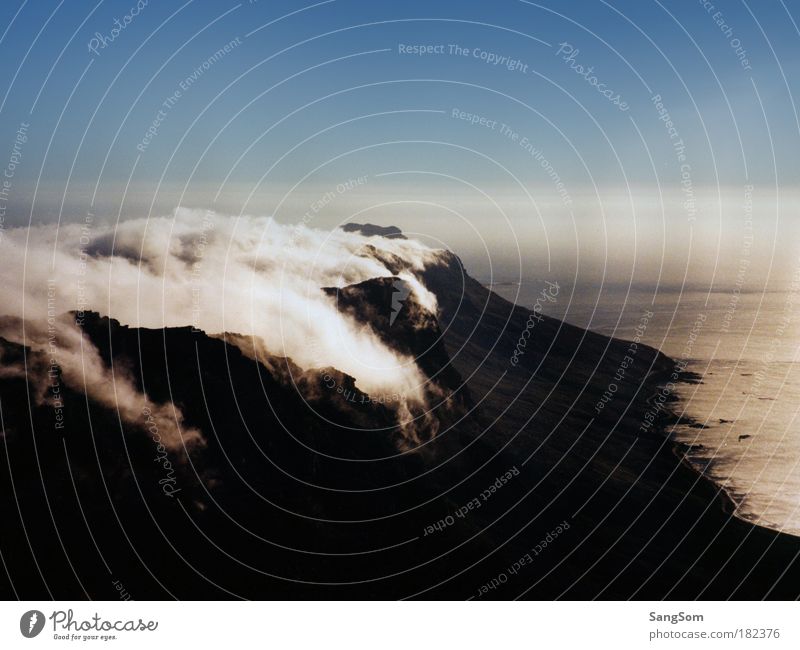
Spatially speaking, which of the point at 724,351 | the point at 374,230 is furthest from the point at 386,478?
the point at 724,351

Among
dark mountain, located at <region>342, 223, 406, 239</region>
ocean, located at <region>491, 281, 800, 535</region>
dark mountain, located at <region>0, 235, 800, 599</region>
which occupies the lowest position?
dark mountain, located at <region>0, 235, 800, 599</region>

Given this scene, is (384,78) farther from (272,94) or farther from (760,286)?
(760,286)

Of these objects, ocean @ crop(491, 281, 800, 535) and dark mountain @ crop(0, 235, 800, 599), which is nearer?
dark mountain @ crop(0, 235, 800, 599)

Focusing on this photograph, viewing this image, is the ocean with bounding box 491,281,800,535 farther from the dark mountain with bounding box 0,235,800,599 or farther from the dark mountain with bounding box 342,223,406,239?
the dark mountain with bounding box 342,223,406,239

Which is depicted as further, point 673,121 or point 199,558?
point 673,121

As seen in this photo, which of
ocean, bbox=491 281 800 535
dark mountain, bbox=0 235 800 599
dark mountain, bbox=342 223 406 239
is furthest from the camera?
ocean, bbox=491 281 800 535

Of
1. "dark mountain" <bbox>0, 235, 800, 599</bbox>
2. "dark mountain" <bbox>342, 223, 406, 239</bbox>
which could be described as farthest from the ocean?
"dark mountain" <bbox>342, 223, 406, 239</bbox>

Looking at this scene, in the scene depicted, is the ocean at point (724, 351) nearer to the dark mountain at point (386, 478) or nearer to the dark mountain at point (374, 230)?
the dark mountain at point (386, 478)

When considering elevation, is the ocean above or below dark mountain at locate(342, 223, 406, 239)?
below
